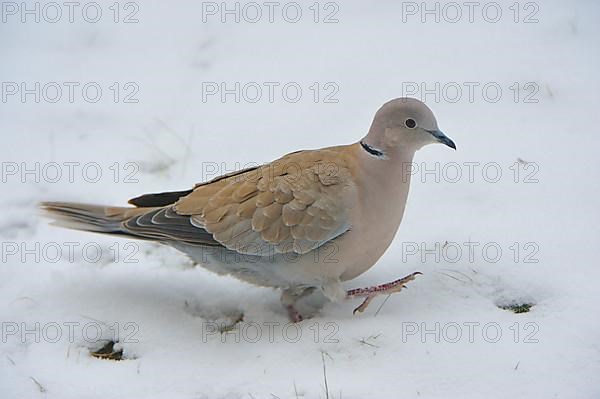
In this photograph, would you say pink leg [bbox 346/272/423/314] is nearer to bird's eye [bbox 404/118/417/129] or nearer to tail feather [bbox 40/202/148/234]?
bird's eye [bbox 404/118/417/129]

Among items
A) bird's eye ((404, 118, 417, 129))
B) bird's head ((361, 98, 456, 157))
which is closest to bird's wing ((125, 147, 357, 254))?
bird's head ((361, 98, 456, 157))

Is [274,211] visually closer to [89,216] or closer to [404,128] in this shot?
[404,128]

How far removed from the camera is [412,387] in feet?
9.50

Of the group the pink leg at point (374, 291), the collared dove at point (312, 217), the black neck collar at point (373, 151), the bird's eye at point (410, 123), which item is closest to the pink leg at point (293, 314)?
the collared dove at point (312, 217)

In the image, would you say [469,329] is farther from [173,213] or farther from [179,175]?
[179,175]

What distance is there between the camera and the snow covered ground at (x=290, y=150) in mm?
3059

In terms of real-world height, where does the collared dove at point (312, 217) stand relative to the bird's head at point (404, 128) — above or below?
below

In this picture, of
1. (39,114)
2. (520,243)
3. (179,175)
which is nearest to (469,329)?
(520,243)

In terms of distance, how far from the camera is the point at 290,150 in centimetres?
447

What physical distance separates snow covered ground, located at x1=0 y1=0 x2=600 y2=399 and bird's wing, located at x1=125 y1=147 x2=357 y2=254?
328 millimetres

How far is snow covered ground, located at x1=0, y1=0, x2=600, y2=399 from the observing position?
306 cm

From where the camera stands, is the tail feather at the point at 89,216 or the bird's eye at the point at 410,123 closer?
the bird's eye at the point at 410,123

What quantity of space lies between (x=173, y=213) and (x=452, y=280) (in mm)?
1200

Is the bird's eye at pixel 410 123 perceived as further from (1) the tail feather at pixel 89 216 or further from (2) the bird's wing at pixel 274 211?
(1) the tail feather at pixel 89 216
